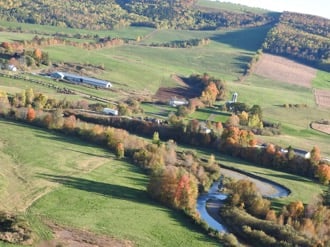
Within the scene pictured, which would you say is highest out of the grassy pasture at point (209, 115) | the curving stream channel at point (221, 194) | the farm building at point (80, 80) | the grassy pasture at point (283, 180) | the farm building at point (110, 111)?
the farm building at point (80, 80)

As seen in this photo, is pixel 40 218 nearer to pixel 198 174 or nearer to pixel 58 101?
pixel 198 174

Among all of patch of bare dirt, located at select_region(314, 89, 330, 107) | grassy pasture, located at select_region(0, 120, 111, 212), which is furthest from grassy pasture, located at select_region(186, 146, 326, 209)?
patch of bare dirt, located at select_region(314, 89, 330, 107)

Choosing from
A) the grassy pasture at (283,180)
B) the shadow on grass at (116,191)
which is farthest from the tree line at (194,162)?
the grassy pasture at (283,180)

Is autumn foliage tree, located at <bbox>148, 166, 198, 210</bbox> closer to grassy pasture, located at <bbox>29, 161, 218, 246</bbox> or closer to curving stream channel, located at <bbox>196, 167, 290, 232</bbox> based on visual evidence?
grassy pasture, located at <bbox>29, 161, 218, 246</bbox>

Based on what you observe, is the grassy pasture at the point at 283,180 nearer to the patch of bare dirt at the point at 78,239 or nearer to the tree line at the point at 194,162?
the tree line at the point at 194,162

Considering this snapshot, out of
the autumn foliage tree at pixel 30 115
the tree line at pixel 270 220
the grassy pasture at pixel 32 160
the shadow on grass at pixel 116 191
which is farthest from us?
the autumn foliage tree at pixel 30 115

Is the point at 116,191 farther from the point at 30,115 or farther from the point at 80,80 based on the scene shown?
the point at 80,80
